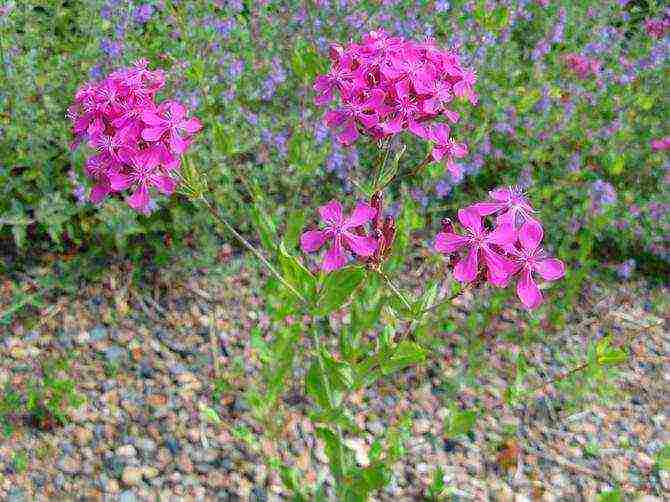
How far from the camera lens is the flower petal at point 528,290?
1479mm

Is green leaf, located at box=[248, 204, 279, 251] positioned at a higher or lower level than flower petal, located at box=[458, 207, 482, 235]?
lower

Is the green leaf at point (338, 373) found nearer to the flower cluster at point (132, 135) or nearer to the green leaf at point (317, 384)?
the green leaf at point (317, 384)

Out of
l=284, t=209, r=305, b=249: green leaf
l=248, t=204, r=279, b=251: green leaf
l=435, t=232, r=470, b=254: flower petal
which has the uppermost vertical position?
l=435, t=232, r=470, b=254: flower petal

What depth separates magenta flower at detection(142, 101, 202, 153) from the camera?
157 centimetres

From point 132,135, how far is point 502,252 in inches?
29.8

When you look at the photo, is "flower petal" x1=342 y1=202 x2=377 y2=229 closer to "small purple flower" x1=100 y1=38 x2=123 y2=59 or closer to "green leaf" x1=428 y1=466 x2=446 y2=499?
"green leaf" x1=428 y1=466 x2=446 y2=499

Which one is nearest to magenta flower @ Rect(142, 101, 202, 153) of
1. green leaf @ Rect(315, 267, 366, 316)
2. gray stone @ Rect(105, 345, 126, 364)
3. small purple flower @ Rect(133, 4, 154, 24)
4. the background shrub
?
green leaf @ Rect(315, 267, 366, 316)

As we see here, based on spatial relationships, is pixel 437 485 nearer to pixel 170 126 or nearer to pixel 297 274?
pixel 297 274

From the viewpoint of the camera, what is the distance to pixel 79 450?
2361 millimetres

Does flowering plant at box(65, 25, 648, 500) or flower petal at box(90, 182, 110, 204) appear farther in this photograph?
flower petal at box(90, 182, 110, 204)

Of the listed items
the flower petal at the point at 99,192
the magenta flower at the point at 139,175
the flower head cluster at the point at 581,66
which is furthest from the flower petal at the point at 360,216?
the flower head cluster at the point at 581,66

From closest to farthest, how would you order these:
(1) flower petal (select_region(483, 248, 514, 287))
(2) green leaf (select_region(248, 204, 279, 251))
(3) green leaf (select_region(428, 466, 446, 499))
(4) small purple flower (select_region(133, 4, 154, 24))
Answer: (1) flower petal (select_region(483, 248, 514, 287)) < (2) green leaf (select_region(248, 204, 279, 251)) < (3) green leaf (select_region(428, 466, 446, 499)) < (4) small purple flower (select_region(133, 4, 154, 24))

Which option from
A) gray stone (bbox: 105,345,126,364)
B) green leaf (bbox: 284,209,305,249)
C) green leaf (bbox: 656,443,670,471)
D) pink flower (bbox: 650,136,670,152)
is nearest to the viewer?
green leaf (bbox: 284,209,305,249)

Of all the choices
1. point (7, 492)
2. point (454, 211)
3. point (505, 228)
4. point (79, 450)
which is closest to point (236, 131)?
point (454, 211)
